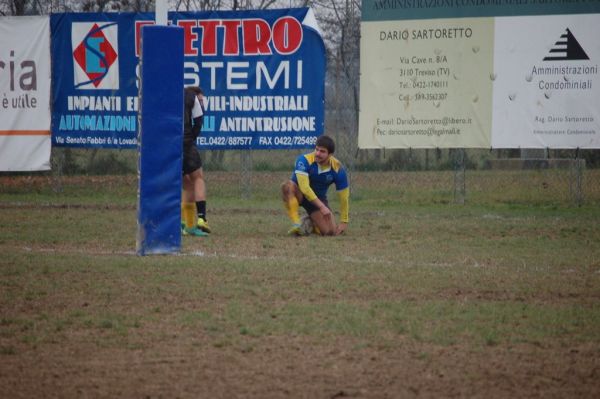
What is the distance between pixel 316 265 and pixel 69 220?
19.2 feet

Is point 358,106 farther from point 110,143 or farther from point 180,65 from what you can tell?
point 180,65

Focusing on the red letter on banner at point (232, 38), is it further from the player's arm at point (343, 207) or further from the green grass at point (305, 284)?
the player's arm at point (343, 207)

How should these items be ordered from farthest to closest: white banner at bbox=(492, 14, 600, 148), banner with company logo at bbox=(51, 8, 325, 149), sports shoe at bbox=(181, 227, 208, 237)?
banner with company logo at bbox=(51, 8, 325, 149) → white banner at bbox=(492, 14, 600, 148) → sports shoe at bbox=(181, 227, 208, 237)

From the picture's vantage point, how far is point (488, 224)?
47.4 ft

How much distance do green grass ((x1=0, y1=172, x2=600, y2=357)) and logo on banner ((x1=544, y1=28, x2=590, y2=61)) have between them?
3.52m

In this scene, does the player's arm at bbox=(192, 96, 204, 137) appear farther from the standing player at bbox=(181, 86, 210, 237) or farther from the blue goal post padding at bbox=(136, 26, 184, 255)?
the blue goal post padding at bbox=(136, 26, 184, 255)

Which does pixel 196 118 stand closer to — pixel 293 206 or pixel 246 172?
pixel 293 206

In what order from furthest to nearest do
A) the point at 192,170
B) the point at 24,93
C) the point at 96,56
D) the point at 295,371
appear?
the point at 96,56 < the point at 24,93 < the point at 192,170 < the point at 295,371

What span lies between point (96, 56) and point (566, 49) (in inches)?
355

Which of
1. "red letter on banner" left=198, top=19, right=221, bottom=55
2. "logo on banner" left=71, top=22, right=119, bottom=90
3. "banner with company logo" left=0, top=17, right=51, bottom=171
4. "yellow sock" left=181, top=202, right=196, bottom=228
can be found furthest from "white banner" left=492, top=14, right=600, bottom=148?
"banner with company logo" left=0, top=17, right=51, bottom=171

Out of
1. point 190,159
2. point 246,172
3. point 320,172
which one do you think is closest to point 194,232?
point 190,159

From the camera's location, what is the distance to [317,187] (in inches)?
514

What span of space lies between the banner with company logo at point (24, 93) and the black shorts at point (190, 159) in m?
6.37

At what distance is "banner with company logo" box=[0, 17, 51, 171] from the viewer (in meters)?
18.5
